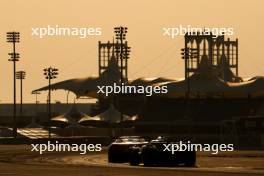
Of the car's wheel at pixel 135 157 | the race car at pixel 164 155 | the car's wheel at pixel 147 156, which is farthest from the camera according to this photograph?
the car's wheel at pixel 135 157

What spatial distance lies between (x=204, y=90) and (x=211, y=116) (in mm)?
18811

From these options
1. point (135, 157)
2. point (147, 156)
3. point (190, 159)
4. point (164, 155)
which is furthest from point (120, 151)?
point (190, 159)

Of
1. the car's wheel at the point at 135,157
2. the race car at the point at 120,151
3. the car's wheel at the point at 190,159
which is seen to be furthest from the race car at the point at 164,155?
the race car at the point at 120,151

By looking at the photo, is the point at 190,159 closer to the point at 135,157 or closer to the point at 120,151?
the point at 135,157

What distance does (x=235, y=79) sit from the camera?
18088cm

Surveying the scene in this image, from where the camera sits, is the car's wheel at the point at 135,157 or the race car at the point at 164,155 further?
the car's wheel at the point at 135,157

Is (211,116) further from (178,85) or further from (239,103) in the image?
(178,85)

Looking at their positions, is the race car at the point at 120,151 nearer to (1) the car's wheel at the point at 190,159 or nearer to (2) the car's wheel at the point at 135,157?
(2) the car's wheel at the point at 135,157

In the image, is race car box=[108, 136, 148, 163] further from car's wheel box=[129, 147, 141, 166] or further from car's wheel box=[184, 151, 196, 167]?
car's wheel box=[184, 151, 196, 167]

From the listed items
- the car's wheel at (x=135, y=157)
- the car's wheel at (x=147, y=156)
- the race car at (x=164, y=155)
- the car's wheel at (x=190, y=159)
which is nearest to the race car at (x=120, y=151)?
the car's wheel at (x=135, y=157)

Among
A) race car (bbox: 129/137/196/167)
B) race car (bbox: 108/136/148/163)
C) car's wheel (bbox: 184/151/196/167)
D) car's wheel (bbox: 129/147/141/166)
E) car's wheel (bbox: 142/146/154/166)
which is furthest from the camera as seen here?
race car (bbox: 108/136/148/163)

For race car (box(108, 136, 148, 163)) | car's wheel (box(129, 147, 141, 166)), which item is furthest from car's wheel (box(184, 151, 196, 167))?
race car (box(108, 136, 148, 163))

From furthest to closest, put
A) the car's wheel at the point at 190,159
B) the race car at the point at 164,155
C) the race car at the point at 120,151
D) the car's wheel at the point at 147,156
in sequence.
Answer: the race car at the point at 120,151
the car's wheel at the point at 147,156
the car's wheel at the point at 190,159
the race car at the point at 164,155

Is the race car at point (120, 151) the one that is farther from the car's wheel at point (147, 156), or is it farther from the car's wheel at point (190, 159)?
the car's wheel at point (190, 159)
